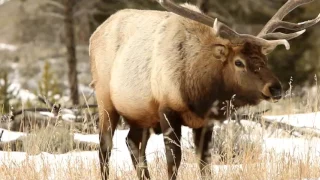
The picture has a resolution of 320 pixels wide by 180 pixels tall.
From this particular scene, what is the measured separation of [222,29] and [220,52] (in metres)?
0.23

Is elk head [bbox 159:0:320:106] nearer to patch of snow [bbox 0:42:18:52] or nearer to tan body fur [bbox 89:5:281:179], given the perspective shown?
tan body fur [bbox 89:5:281:179]

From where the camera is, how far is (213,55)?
6.40 meters

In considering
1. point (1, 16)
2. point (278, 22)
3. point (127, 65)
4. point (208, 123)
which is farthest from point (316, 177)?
point (1, 16)

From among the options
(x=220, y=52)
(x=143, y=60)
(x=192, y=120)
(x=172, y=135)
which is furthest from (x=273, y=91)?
(x=143, y=60)

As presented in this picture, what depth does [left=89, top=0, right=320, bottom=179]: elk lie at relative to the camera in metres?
6.15

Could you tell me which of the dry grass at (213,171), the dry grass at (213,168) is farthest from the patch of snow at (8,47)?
the dry grass at (213,171)

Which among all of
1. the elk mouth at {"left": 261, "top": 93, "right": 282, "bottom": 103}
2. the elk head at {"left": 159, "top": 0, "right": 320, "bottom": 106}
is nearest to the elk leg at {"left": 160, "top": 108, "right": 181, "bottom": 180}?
the elk head at {"left": 159, "top": 0, "right": 320, "bottom": 106}

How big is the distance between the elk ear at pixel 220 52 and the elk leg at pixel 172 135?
614 mm

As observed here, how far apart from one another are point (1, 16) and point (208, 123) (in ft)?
97.4

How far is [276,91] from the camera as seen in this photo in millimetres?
5824

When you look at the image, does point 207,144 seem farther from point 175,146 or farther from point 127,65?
point 127,65

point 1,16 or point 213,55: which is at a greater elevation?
point 1,16

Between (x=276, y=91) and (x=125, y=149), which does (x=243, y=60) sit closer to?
(x=276, y=91)

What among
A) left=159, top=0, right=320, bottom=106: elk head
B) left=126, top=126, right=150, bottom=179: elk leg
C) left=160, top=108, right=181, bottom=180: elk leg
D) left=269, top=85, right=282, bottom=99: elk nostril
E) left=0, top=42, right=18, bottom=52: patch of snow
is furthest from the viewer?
left=0, top=42, right=18, bottom=52: patch of snow
